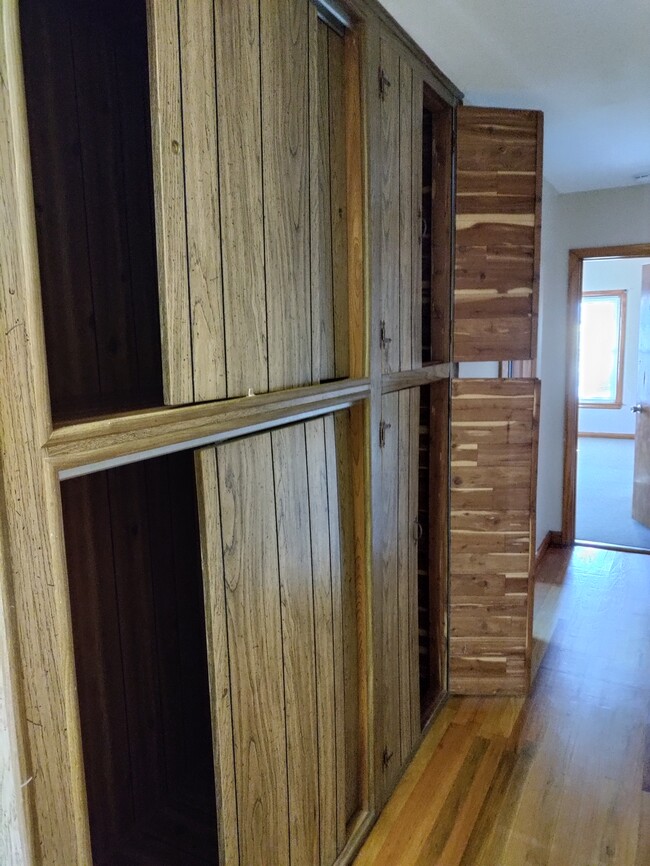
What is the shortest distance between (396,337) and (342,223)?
444mm

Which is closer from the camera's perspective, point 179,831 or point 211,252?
point 211,252

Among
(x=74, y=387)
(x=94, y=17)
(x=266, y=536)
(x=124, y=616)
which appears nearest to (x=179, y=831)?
(x=124, y=616)

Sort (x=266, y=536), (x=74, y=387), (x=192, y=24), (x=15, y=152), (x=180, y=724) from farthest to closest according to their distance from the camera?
1. (x=180, y=724)
2. (x=74, y=387)
3. (x=266, y=536)
4. (x=192, y=24)
5. (x=15, y=152)

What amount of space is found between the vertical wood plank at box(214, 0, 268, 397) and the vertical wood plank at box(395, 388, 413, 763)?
87cm

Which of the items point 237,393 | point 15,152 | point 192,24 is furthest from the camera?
point 237,393

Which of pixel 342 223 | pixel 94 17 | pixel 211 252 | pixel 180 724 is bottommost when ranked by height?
pixel 180 724

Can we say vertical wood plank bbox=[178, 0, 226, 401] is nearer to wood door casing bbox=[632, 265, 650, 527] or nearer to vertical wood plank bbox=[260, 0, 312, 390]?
vertical wood plank bbox=[260, 0, 312, 390]

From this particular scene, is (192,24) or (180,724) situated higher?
(192,24)

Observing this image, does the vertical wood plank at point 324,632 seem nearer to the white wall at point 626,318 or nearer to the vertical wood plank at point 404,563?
the vertical wood plank at point 404,563

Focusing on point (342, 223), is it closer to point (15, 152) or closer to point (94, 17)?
point (94, 17)

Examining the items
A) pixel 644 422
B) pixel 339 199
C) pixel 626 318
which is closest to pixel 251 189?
pixel 339 199

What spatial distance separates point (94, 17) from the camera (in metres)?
1.49

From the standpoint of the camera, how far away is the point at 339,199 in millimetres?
1702

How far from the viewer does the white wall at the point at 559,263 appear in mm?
4109
